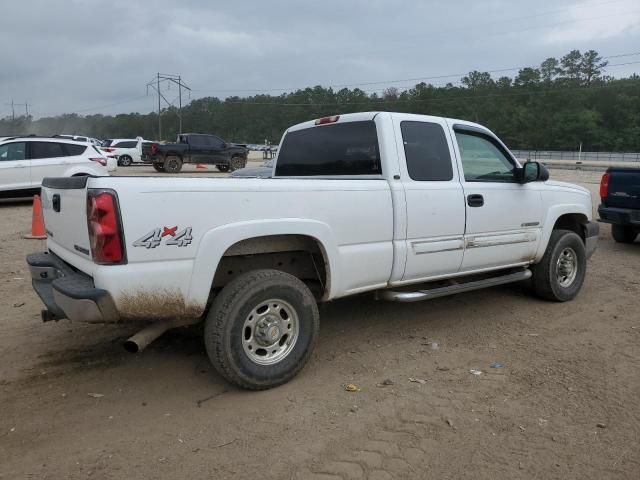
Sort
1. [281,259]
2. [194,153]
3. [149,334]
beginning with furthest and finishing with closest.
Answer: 1. [194,153]
2. [281,259]
3. [149,334]

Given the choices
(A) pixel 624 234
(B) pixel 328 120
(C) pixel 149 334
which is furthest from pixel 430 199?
(A) pixel 624 234

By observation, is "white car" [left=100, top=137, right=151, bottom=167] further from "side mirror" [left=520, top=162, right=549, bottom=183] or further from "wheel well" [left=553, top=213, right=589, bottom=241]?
"side mirror" [left=520, top=162, right=549, bottom=183]

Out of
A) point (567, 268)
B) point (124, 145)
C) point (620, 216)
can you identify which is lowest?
point (567, 268)

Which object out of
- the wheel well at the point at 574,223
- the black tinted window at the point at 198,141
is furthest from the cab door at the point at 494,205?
the black tinted window at the point at 198,141

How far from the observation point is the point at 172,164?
82.4 feet

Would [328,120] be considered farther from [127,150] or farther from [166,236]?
[127,150]

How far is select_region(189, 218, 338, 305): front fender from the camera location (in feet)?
11.0

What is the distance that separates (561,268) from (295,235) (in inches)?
137

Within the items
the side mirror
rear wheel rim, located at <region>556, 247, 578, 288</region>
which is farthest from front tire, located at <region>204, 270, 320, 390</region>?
rear wheel rim, located at <region>556, 247, 578, 288</region>

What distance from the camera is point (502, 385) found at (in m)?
3.87

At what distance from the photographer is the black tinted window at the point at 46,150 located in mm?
12898

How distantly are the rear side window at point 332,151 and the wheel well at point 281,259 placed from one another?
0.89 metres

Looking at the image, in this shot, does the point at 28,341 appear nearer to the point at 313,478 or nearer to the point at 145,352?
the point at 145,352

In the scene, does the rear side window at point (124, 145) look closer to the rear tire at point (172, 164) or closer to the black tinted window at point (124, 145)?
the black tinted window at point (124, 145)
